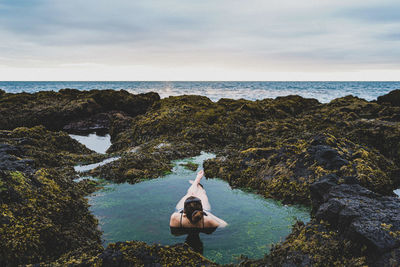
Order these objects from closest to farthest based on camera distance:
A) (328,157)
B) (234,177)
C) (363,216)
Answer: (363,216), (328,157), (234,177)

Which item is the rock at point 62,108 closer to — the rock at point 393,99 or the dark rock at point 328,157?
the dark rock at point 328,157

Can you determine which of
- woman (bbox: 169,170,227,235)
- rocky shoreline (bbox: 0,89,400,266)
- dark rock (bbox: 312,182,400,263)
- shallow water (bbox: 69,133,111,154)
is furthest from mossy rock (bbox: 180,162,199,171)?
shallow water (bbox: 69,133,111,154)

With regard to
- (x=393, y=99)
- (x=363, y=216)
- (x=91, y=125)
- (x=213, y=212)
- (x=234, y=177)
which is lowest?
(x=213, y=212)

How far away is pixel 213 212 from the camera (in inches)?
279

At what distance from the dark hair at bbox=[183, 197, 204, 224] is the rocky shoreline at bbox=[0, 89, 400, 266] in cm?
137

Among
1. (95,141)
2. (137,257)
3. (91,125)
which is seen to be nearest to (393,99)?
(95,141)

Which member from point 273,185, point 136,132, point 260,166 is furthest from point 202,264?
point 136,132

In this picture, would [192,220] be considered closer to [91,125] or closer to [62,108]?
[91,125]

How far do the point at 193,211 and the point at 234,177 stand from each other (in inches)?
153

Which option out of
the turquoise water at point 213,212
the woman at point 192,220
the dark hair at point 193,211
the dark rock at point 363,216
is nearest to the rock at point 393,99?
the turquoise water at point 213,212

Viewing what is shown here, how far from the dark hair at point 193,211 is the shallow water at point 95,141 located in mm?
12731

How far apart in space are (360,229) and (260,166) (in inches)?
223

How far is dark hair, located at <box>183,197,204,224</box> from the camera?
5885 mm

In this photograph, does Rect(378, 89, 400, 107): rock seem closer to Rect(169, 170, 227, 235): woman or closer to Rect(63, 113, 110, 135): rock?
Rect(169, 170, 227, 235): woman
